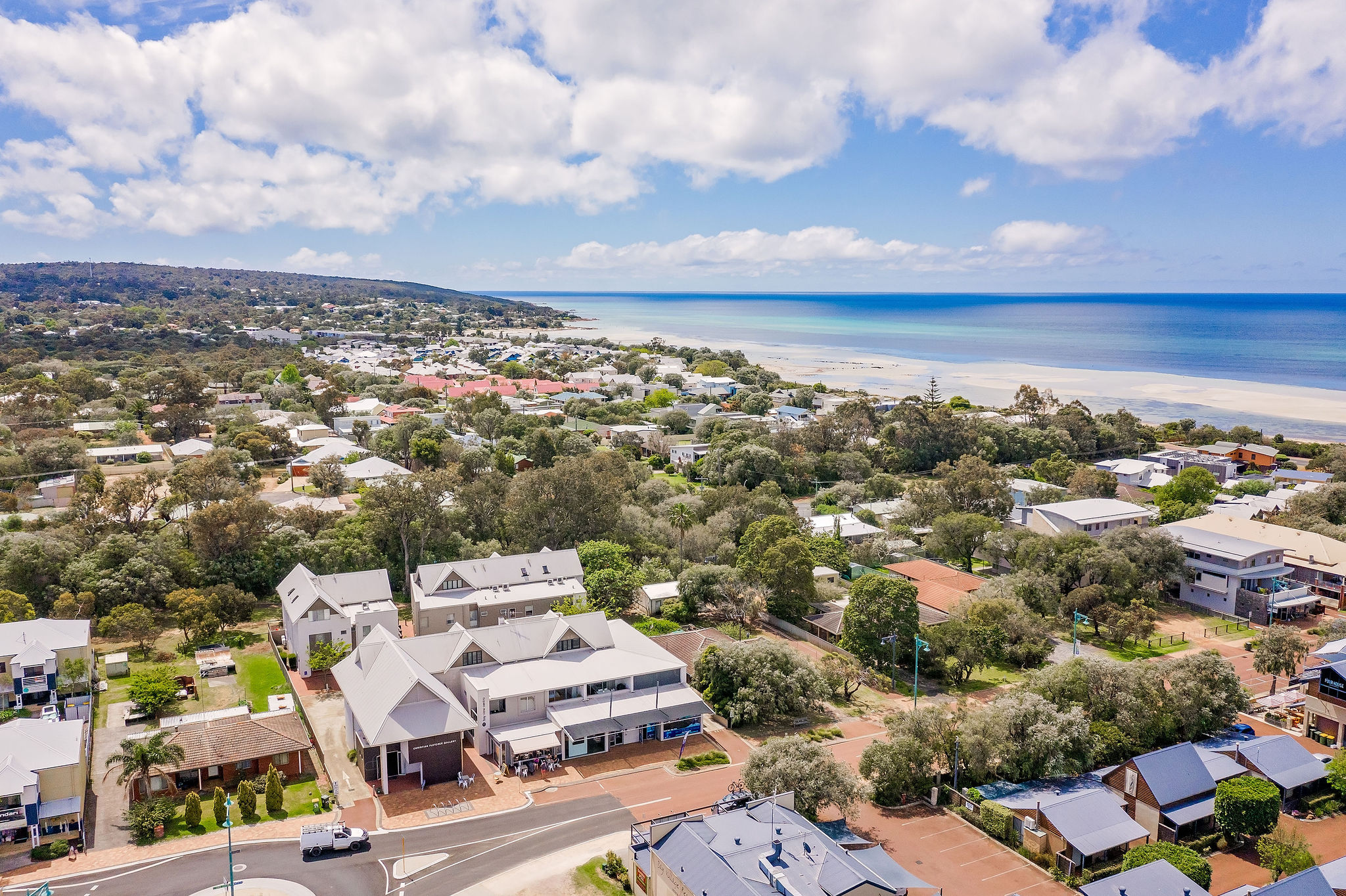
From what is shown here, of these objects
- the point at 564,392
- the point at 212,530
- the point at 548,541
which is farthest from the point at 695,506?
the point at 564,392

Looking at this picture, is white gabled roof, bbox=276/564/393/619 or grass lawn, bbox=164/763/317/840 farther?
white gabled roof, bbox=276/564/393/619

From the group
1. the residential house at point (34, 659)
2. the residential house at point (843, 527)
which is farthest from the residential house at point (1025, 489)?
the residential house at point (34, 659)

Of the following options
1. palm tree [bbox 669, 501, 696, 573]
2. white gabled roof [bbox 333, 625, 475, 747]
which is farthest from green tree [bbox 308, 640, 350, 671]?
palm tree [bbox 669, 501, 696, 573]

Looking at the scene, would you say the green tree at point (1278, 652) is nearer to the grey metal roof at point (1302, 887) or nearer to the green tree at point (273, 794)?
the grey metal roof at point (1302, 887)

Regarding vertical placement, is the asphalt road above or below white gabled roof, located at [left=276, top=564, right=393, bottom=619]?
below

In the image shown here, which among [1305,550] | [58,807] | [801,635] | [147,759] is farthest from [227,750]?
[1305,550]

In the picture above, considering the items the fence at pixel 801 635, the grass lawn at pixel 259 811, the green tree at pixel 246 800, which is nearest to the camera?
the grass lawn at pixel 259 811

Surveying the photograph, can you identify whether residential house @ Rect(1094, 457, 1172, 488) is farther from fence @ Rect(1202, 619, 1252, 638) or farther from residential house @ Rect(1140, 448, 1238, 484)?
fence @ Rect(1202, 619, 1252, 638)
